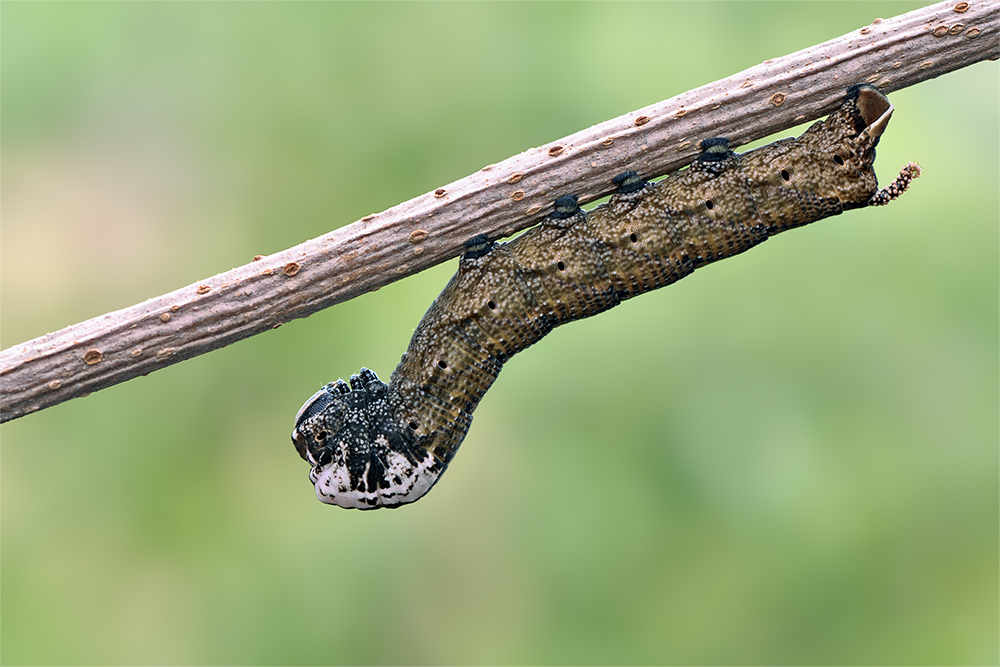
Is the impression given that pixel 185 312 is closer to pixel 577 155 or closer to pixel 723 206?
pixel 577 155

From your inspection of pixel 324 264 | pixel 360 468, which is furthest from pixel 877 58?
pixel 360 468

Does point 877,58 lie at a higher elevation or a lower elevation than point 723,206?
higher

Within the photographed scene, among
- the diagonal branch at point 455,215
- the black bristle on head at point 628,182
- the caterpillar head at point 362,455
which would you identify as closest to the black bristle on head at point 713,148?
the diagonal branch at point 455,215

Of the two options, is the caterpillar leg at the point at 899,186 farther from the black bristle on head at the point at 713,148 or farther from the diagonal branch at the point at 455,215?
the black bristle on head at the point at 713,148

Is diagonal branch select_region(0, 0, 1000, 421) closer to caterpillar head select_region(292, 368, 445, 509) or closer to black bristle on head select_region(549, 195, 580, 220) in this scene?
black bristle on head select_region(549, 195, 580, 220)

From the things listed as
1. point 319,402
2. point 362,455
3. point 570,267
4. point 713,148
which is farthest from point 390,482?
point 713,148

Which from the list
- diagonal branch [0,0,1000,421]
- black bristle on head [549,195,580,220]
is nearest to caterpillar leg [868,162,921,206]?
diagonal branch [0,0,1000,421]

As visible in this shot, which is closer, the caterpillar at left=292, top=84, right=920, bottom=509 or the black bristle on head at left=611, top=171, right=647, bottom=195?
the black bristle on head at left=611, top=171, right=647, bottom=195

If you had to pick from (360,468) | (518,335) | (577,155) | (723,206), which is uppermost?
(577,155)
